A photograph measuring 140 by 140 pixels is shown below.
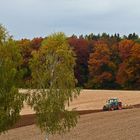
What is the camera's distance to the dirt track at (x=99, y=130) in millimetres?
30953

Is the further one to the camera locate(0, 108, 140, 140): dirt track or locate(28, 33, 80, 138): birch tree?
locate(0, 108, 140, 140): dirt track

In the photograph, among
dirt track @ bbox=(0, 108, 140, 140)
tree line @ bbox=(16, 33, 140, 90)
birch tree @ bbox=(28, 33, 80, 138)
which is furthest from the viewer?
tree line @ bbox=(16, 33, 140, 90)

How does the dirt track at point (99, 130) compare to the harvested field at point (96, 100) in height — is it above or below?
below

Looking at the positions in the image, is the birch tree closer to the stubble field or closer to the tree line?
the stubble field

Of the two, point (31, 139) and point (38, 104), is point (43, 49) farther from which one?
point (31, 139)

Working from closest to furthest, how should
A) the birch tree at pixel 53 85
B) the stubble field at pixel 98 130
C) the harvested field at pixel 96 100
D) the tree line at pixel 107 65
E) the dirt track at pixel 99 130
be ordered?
1. the birch tree at pixel 53 85
2. the dirt track at pixel 99 130
3. the stubble field at pixel 98 130
4. the harvested field at pixel 96 100
5. the tree line at pixel 107 65

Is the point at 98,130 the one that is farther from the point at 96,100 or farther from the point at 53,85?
the point at 96,100

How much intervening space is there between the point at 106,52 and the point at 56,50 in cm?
8150

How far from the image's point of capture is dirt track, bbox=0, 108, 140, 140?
30953mm

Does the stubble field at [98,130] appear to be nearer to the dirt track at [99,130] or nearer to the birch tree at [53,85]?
the dirt track at [99,130]

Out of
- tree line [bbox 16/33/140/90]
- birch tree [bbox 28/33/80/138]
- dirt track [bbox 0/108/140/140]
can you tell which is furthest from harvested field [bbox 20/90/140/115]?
birch tree [bbox 28/33/80/138]

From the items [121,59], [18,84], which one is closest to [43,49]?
[18,84]

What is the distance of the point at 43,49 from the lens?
24.9 m

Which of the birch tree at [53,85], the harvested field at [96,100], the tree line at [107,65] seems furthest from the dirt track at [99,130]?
the tree line at [107,65]
